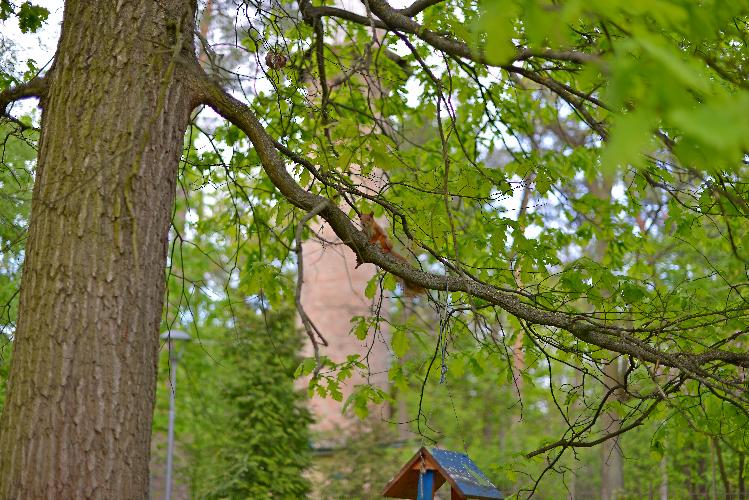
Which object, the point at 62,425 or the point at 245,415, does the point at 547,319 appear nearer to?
the point at 62,425

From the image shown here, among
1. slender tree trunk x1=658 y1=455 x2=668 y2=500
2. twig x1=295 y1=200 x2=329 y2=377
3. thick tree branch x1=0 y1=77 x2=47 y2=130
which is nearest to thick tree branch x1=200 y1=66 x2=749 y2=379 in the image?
twig x1=295 y1=200 x2=329 y2=377

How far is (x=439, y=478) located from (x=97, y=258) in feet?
8.56

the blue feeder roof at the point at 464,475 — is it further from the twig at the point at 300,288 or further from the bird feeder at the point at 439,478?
the twig at the point at 300,288

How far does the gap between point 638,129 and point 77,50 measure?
7.88 feet

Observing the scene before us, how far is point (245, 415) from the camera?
11.8m

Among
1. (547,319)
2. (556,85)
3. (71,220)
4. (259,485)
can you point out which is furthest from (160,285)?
(259,485)

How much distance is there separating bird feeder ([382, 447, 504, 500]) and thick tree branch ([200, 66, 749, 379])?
4.01ft

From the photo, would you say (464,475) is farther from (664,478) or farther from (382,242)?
(664,478)

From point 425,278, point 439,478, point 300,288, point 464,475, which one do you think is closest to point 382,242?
point 425,278

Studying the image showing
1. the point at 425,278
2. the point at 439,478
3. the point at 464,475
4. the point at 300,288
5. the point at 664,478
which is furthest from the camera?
the point at 664,478

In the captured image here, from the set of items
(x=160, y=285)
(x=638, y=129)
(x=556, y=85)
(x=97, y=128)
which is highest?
(x=556, y=85)

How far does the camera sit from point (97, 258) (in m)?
2.73

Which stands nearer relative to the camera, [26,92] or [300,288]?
[300,288]

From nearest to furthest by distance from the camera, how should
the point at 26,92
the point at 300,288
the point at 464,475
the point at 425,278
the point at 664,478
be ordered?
the point at 300,288 < the point at 26,92 < the point at 425,278 < the point at 464,475 < the point at 664,478
